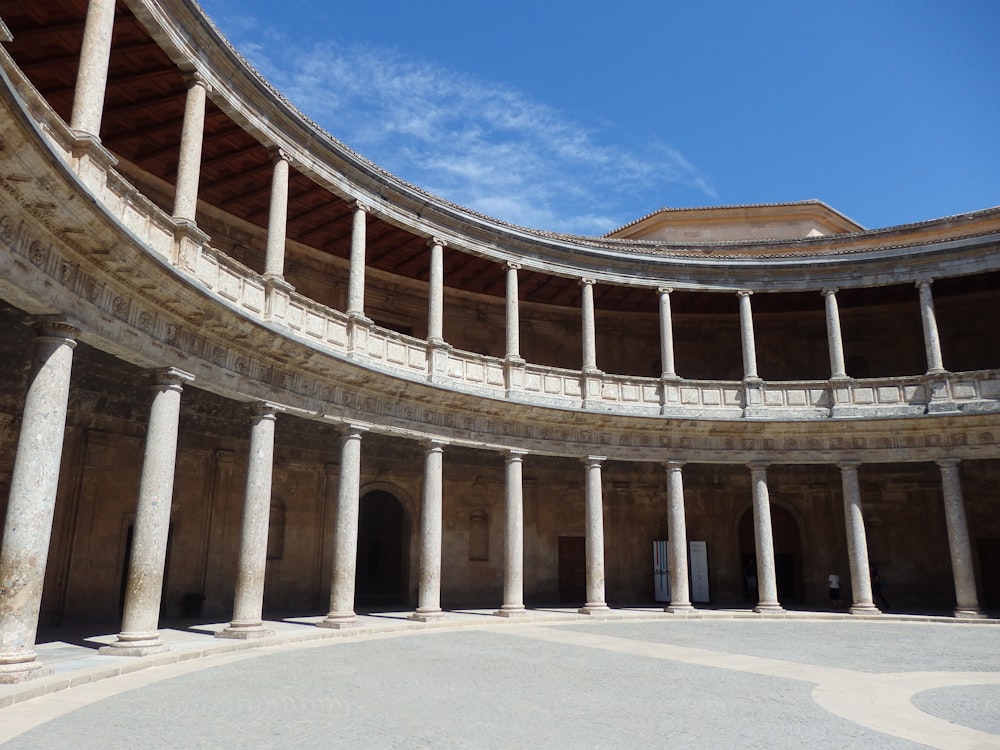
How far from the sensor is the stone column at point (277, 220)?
46.4 ft

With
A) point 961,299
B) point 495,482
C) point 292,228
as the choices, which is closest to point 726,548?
point 495,482

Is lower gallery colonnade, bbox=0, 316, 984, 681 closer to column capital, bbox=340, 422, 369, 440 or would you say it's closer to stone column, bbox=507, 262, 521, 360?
column capital, bbox=340, 422, 369, 440

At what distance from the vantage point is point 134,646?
1012 cm

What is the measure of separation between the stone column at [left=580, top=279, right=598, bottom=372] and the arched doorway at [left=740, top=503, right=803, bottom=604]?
27.4ft

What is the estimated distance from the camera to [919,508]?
2281 centimetres

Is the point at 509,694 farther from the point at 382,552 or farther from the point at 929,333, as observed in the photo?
the point at 929,333

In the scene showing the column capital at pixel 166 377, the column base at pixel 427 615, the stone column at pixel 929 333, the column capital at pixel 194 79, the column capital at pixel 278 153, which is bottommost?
Result: the column base at pixel 427 615

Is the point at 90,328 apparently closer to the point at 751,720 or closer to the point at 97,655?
the point at 97,655

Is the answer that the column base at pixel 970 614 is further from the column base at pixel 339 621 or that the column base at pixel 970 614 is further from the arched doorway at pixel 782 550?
the column base at pixel 339 621

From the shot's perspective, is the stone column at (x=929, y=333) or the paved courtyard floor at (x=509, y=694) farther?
the stone column at (x=929, y=333)

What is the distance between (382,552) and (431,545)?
6.98 meters

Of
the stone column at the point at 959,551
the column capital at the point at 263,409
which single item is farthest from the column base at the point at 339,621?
the stone column at the point at 959,551

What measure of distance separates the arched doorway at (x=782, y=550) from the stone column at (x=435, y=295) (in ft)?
41.8

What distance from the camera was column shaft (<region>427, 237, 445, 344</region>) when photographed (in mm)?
17625
